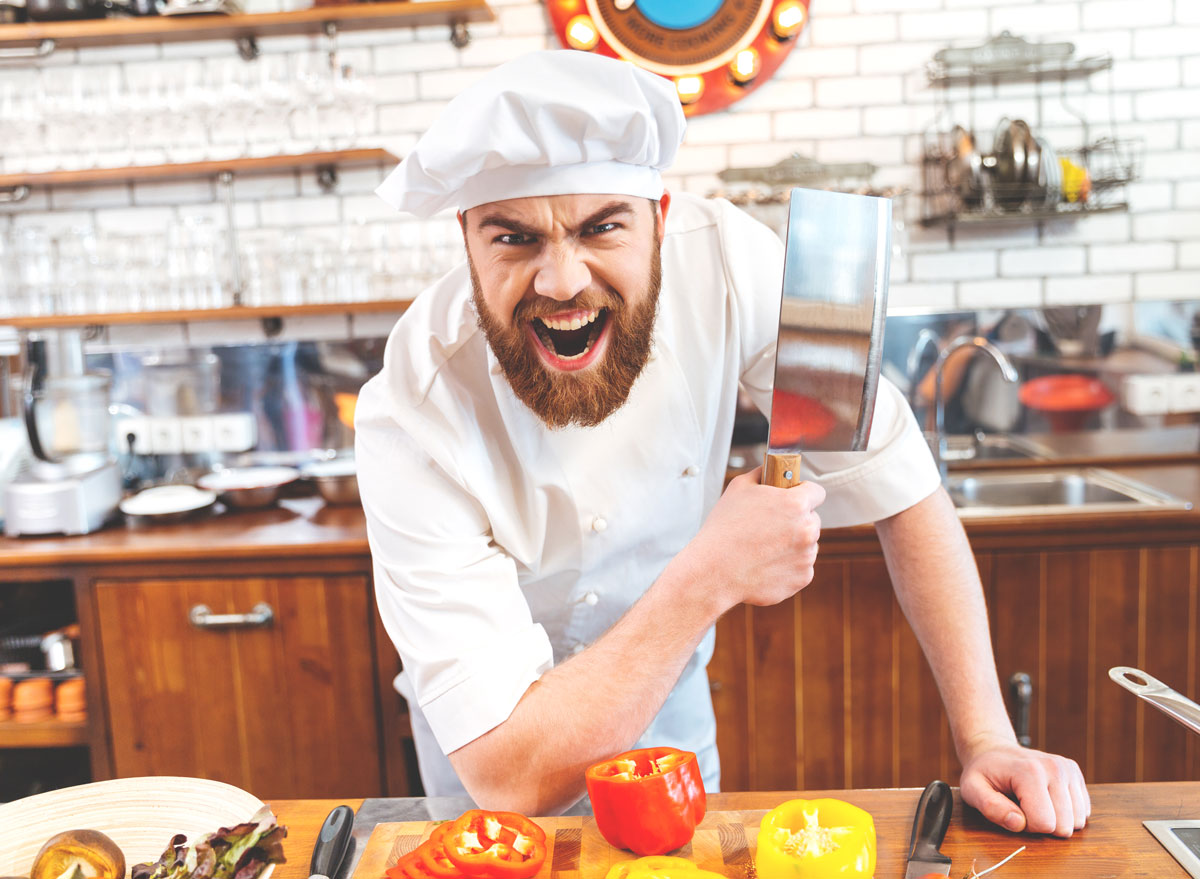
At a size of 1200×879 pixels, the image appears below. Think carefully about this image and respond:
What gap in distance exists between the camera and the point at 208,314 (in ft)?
9.01

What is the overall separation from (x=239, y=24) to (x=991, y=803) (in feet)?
9.18

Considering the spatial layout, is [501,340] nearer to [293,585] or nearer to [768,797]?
[768,797]

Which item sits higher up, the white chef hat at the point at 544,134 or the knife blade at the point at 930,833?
the white chef hat at the point at 544,134

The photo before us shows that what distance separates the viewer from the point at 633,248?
1.20 m

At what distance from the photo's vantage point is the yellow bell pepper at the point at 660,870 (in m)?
0.82

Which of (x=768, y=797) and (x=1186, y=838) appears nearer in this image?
(x=1186, y=838)

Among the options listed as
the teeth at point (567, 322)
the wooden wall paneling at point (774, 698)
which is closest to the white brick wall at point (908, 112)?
the wooden wall paneling at point (774, 698)

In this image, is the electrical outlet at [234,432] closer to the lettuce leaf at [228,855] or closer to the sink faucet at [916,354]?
the sink faucet at [916,354]

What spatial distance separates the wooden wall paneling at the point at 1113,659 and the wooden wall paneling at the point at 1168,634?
0.03 meters

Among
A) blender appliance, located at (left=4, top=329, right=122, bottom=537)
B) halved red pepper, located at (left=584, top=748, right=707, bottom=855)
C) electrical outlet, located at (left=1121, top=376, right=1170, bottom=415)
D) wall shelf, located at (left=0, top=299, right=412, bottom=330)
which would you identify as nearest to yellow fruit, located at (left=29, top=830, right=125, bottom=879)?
halved red pepper, located at (left=584, top=748, right=707, bottom=855)

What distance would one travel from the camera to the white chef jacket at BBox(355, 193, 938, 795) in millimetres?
1176

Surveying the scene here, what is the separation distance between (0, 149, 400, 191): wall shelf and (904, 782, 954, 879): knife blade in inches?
88.9

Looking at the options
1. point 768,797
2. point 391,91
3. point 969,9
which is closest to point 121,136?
point 391,91

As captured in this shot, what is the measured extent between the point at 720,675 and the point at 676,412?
1.12 meters
